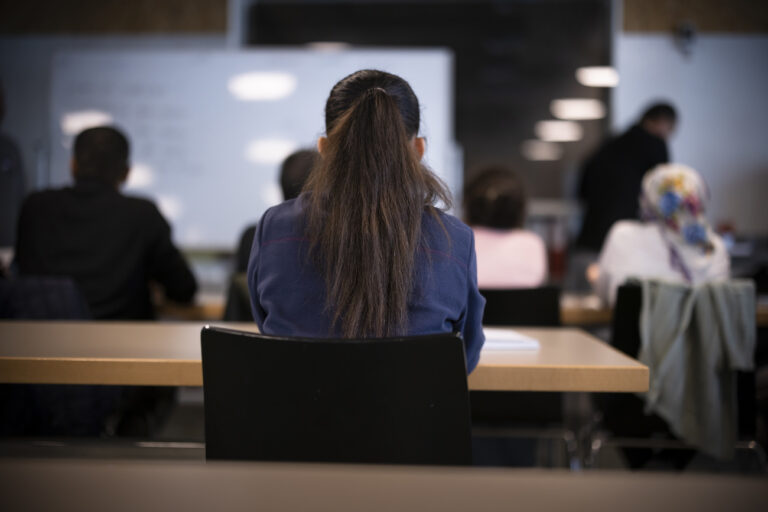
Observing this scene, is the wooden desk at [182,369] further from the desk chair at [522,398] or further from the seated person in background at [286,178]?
the seated person in background at [286,178]

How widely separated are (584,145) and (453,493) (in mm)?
7176

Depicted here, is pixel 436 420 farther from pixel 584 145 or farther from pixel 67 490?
pixel 584 145

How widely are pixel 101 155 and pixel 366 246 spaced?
59.2 inches

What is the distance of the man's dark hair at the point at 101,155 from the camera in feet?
7.04

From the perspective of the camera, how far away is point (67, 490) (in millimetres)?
174

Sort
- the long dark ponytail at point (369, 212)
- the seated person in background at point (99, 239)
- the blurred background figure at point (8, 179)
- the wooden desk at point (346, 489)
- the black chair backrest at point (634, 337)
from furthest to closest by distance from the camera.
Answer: the blurred background figure at point (8, 179) → the seated person in background at point (99, 239) → the black chair backrest at point (634, 337) → the long dark ponytail at point (369, 212) → the wooden desk at point (346, 489)

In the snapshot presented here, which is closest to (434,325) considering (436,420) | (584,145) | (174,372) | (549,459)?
(436,420)

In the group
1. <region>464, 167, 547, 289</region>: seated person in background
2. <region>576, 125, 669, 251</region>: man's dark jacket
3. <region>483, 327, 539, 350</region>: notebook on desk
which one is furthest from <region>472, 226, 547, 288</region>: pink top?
<region>576, 125, 669, 251</region>: man's dark jacket

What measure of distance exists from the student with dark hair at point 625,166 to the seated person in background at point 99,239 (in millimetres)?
2724

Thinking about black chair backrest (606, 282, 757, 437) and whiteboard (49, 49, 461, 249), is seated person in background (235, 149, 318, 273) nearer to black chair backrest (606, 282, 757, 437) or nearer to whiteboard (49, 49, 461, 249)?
black chair backrest (606, 282, 757, 437)

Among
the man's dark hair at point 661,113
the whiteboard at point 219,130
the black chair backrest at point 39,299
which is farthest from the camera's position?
the whiteboard at point 219,130

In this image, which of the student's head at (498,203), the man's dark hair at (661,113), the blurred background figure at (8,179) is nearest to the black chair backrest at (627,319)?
the student's head at (498,203)

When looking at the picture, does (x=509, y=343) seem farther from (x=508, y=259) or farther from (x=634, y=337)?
(x=508, y=259)

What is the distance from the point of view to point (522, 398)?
1.93 meters
